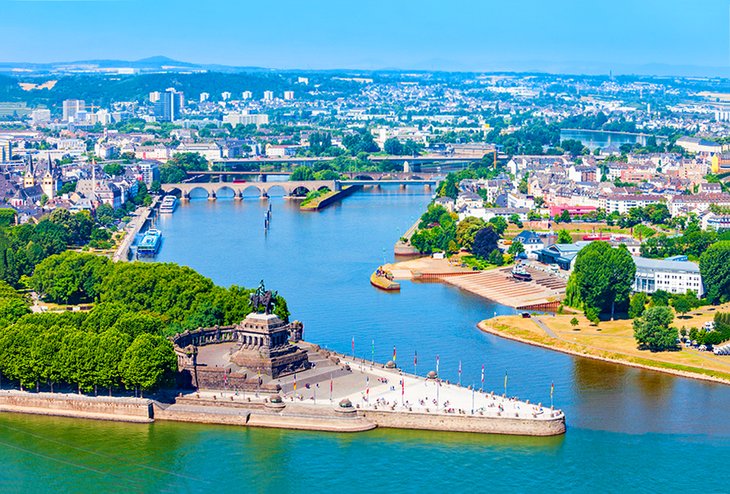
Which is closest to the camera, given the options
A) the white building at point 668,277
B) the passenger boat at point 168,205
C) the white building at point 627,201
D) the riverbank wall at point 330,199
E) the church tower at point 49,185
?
the white building at point 668,277

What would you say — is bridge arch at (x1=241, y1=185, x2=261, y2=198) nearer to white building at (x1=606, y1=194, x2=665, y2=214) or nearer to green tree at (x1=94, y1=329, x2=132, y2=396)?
white building at (x1=606, y1=194, x2=665, y2=214)

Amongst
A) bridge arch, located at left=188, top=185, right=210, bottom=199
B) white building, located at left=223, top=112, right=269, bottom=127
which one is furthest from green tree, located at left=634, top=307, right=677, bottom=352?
white building, located at left=223, top=112, right=269, bottom=127

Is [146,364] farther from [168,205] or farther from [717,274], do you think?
[168,205]

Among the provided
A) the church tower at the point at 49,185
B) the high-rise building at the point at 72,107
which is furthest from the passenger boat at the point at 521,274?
the high-rise building at the point at 72,107

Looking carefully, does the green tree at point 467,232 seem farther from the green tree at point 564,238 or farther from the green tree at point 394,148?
the green tree at point 394,148

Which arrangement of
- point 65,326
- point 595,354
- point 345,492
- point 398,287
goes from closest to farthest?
point 345,492
point 65,326
point 595,354
point 398,287

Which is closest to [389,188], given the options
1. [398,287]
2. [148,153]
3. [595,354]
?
[148,153]

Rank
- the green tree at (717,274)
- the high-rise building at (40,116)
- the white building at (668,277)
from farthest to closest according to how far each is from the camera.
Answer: the high-rise building at (40,116)
the white building at (668,277)
the green tree at (717,274)

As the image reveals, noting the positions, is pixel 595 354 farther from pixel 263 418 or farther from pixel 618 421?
pixel 263 418
